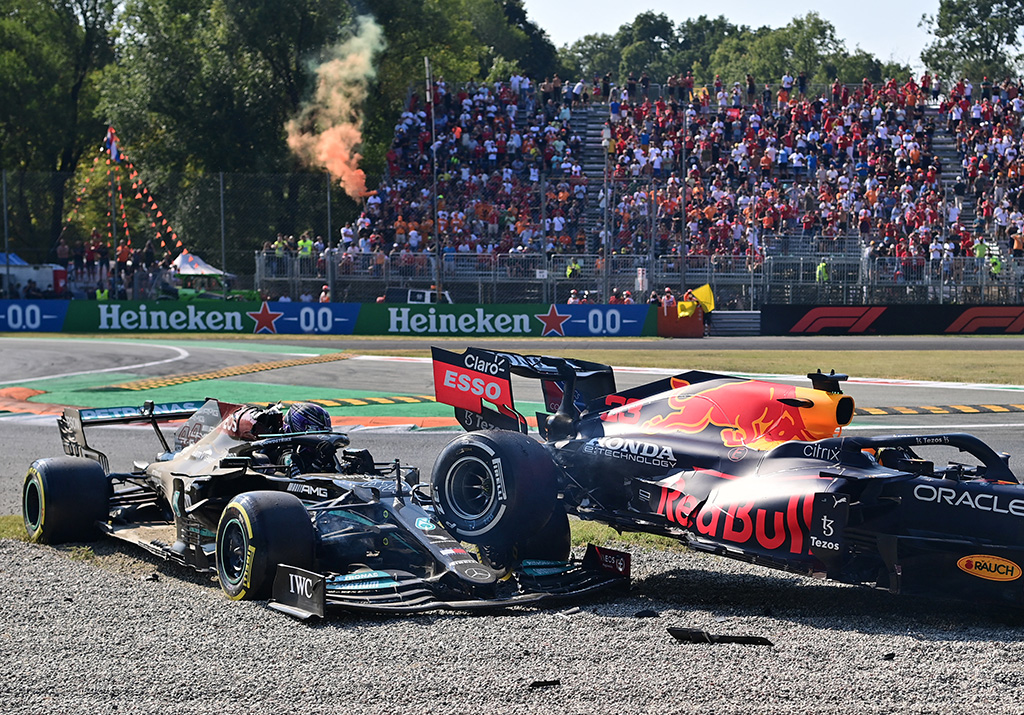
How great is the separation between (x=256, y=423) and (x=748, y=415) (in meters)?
3.37

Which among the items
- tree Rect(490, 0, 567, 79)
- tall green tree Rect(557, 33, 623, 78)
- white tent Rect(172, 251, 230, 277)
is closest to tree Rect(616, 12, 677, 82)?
tall green tree Rect(557, 33, 623, 78)

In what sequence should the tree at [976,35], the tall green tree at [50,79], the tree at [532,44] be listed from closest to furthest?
1. the tall green tree at [50,79]
2. the tree at [976,35]
3. the tree at [532,44]

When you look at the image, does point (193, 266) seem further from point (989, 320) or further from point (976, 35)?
point (976, 35)

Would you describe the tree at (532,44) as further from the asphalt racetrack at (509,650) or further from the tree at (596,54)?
the asphalt racetrack at (509,650)

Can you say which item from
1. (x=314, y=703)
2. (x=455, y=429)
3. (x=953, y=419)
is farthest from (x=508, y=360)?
(x=953, y=419)

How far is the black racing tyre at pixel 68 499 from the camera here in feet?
27.1

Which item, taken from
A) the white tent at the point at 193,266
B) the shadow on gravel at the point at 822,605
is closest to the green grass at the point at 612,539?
the shadow on gravel at the point at 822,605

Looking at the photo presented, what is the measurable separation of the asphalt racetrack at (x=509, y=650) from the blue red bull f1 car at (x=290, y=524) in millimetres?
165

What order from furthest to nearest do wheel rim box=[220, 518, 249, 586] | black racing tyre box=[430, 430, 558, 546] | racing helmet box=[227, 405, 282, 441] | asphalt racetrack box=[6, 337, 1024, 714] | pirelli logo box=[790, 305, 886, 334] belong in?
1. pirelli logo box=[790, 305, 886, 334]
2. racing helmet box=[227, 405, 282, 441]
3. black racing tyre box=[430, 430, 558, 546]
4. wheel rim box=[220, 518, 249, 586]
5. asphalt racetrack box=[6, 337, 1024, 714]

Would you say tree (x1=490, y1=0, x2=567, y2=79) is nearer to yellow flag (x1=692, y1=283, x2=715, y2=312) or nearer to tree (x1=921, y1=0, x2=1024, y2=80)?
tree (x1=921, y1=0, x2=1024, y2=80)

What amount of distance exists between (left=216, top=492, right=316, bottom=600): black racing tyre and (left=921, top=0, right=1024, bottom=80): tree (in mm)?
83172

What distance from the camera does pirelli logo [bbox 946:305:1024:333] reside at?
102ft

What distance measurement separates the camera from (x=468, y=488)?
285 inches

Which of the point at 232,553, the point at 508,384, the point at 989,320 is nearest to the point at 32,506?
the point at 232,553
